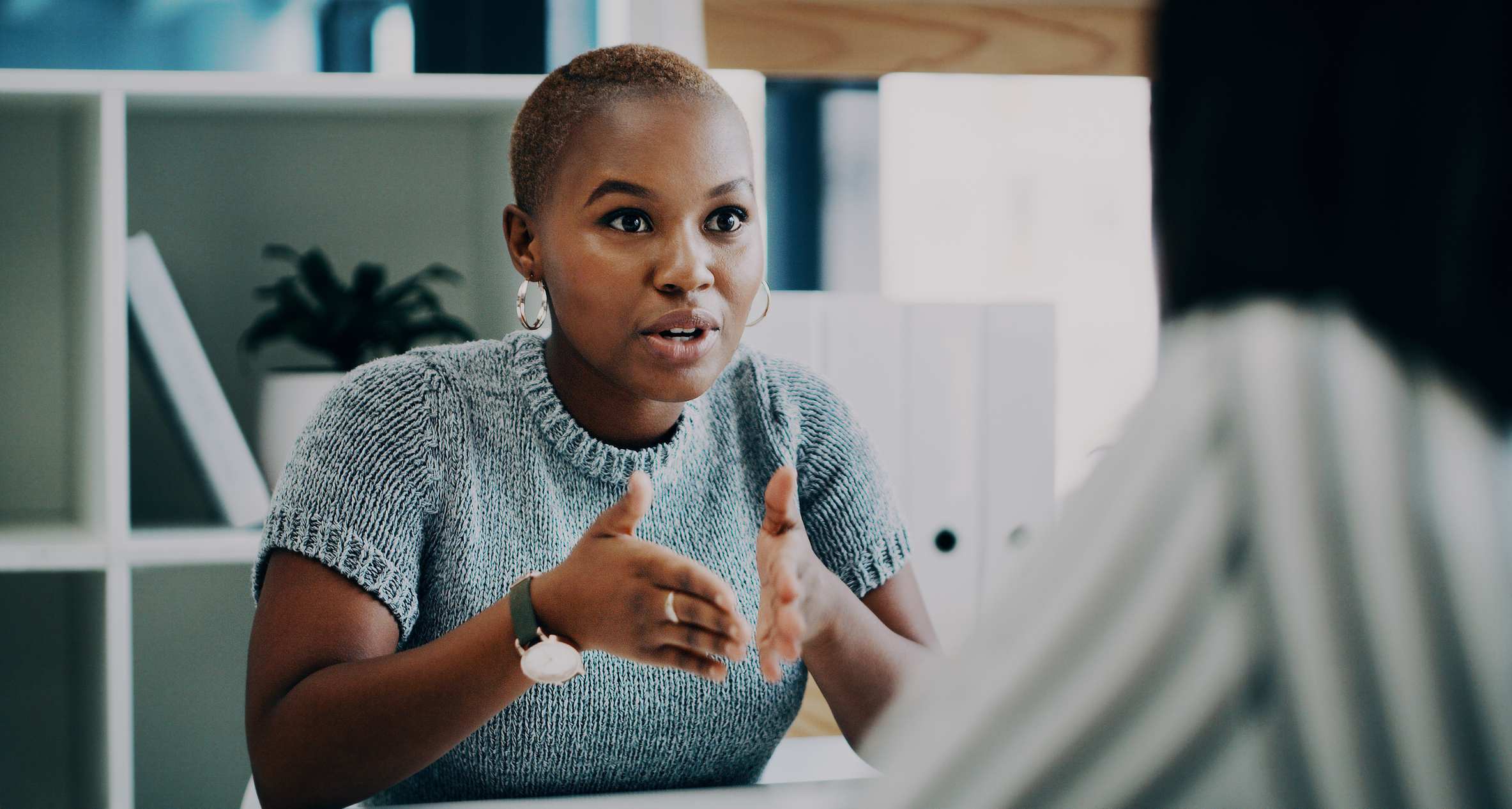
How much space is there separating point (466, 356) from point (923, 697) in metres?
0.89

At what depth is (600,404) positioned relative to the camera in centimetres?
112

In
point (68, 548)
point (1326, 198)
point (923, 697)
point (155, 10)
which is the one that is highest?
point (155, 10)

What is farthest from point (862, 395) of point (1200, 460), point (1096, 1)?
point (1200, 460)

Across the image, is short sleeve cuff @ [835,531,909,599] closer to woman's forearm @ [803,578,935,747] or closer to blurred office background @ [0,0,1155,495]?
woman's forearm @ [803,578,935,747]

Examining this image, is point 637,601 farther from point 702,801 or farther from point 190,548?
point 190,548

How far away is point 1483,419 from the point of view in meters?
0.26

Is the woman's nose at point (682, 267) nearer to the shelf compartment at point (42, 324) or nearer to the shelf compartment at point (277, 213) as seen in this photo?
the shelf compartment at point (277, 213)

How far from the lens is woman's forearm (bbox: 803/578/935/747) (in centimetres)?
100

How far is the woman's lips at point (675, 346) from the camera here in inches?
40.4

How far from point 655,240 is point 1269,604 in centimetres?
80

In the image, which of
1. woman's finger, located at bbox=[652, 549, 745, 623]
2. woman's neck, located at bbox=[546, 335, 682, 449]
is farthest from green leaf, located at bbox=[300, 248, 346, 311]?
woman's finger, located at bbox=[652, 549, 745, 623]

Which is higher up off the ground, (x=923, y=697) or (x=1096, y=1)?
(x=1096, y=1)

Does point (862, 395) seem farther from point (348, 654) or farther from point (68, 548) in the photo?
point (68, 548)

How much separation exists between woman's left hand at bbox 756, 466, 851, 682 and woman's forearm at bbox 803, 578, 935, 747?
0.07 ft
